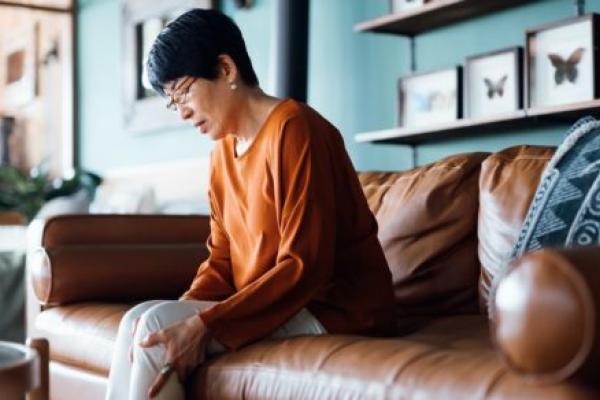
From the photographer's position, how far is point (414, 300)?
→ 217 cm

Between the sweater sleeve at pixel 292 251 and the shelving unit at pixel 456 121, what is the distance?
3.10ft

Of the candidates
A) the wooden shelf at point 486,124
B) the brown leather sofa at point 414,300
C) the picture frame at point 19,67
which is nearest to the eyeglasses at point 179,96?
the brown leather sofa at point 414,300

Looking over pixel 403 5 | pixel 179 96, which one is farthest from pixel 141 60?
pixel 179 96

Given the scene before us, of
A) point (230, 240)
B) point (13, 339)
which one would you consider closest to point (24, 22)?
point (13, 339)

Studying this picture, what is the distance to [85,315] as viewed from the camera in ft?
7.41

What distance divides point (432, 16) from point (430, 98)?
25 cm

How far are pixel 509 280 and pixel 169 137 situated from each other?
138 inches

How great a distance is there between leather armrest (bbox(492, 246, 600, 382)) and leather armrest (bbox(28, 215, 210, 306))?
1558 millimetres

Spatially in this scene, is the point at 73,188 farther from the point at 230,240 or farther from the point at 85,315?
the point at 230,240

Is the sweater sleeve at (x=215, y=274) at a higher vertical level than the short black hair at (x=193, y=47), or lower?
lower

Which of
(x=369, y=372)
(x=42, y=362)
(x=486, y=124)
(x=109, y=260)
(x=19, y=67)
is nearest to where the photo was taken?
(x=42, y=362)

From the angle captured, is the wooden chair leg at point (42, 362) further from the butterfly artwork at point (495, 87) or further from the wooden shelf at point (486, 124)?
the butterfly artwork at point (495, 87)

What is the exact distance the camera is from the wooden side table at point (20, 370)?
99cm

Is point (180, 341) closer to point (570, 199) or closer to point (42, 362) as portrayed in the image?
point (42, 362)
